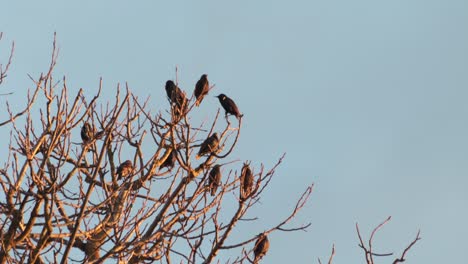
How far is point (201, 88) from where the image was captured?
11.1 metres

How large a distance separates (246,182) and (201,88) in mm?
3994

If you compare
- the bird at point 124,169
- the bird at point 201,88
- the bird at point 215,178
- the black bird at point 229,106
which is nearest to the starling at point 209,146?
the bird at point 215,178

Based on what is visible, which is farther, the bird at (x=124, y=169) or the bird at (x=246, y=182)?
the bird at (x=124, y=169)

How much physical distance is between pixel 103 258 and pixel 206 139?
8.03ft

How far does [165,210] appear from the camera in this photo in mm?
7184

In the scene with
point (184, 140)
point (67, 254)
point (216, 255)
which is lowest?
point (67, 254)

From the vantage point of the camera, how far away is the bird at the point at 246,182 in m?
6.63

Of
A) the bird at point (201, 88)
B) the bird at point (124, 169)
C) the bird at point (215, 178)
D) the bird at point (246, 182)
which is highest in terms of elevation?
the bird at point (201, 88)

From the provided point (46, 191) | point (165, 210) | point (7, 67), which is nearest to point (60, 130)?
point (46, 191)

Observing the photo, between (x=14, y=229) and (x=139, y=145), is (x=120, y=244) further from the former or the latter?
(x=139, y=145)

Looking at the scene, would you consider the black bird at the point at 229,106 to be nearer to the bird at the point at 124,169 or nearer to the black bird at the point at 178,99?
the bird at the point at 124,169

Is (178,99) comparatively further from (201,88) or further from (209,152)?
(201,88)

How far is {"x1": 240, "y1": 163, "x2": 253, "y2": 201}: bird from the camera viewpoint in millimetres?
6633

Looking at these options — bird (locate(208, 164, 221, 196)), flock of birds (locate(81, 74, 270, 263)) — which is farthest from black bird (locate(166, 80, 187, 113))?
bird (locate(208, 164, 221, 196))
